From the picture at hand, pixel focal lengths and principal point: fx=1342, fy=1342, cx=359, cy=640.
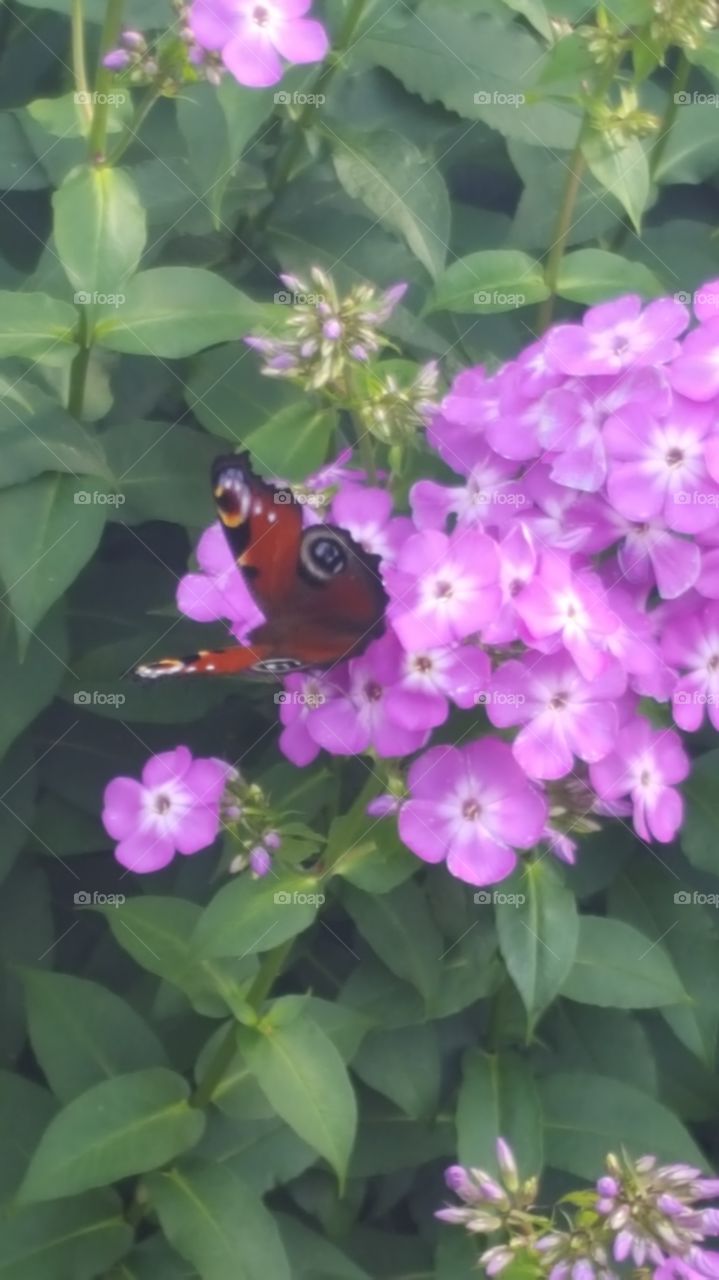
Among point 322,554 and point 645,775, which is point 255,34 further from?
point 645,775

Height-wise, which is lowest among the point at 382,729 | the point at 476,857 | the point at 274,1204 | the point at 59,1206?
the point at 274,1204

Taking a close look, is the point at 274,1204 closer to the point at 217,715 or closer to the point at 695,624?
the point at 217,715

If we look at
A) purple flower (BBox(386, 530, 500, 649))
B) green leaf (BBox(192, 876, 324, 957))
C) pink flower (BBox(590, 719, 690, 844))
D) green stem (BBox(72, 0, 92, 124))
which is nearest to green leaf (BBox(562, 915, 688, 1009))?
pink flower (BBox(590, 719, 690, 844))

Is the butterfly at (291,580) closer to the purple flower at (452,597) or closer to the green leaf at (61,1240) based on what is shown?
the purple flower at (452,597)

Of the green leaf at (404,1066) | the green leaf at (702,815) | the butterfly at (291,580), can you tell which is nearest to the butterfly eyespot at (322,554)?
the butterfly at (291,580)

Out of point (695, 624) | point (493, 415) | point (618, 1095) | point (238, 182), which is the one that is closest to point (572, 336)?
point (493, 415)

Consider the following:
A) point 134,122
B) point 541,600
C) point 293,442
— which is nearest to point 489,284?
point 293,442
